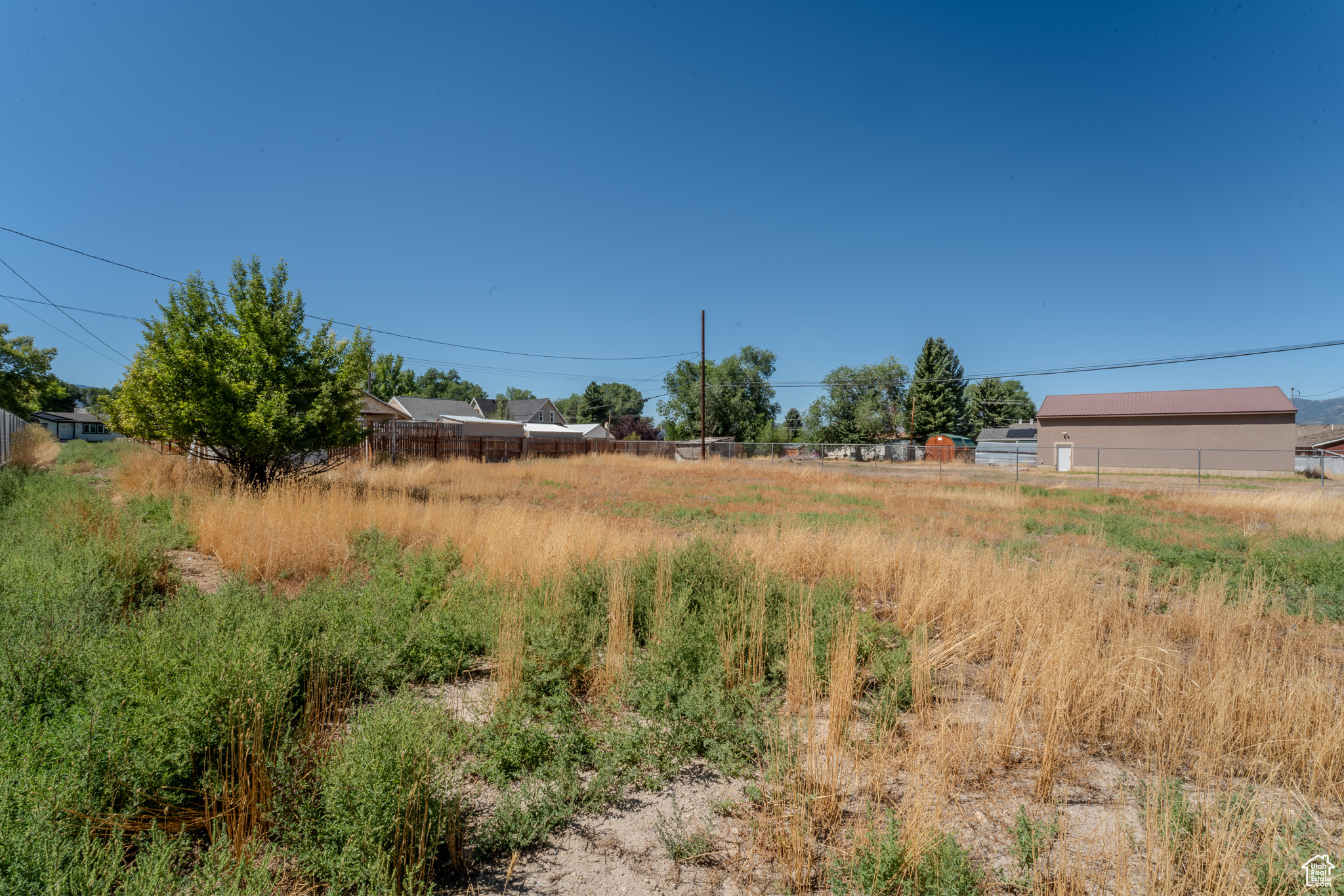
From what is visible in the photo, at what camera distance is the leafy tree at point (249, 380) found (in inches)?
430

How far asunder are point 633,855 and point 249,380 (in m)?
12.5

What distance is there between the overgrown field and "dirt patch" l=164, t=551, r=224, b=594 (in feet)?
0.65

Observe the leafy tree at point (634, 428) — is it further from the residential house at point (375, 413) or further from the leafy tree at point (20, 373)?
the leafy tree at point (20, 373)

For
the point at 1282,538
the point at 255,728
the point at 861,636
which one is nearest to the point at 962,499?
the point at 1282,538

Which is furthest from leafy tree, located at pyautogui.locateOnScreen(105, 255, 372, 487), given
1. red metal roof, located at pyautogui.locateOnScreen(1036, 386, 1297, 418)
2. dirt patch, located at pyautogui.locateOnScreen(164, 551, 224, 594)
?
red metal roof, located at pyautogui.locateOnScreen(1036, 386, 1297, 418)

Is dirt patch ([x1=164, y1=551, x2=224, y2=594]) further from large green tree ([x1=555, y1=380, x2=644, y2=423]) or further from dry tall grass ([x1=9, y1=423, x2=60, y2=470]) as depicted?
large green tree ([x1=555, y1=380, x2=644, y2=423])

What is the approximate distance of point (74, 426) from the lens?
221 ft

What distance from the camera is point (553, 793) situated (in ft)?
9.29

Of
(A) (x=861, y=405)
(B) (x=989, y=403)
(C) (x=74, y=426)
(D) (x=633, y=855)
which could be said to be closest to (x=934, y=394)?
(A) (x=861, y=405)

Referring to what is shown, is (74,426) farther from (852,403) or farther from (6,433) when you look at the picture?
(852,403)

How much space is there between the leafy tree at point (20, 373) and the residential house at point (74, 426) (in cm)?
3265

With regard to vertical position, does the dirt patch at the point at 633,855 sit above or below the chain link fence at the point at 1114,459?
below

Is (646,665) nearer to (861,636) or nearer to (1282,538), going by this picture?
(861,636)

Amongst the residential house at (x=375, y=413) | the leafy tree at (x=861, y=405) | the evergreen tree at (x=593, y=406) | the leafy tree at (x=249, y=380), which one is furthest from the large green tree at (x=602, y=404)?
the leafy tree at (x=249, y=380)
